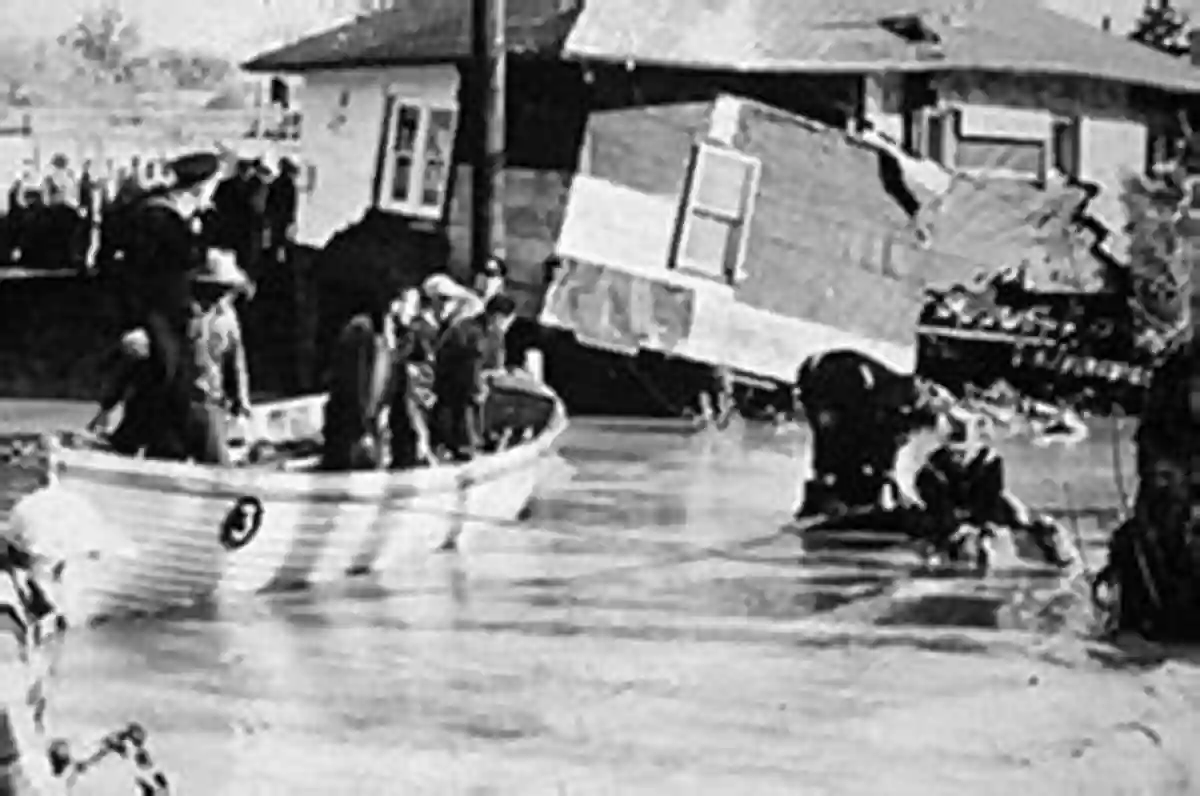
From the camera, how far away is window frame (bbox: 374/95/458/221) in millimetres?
2398

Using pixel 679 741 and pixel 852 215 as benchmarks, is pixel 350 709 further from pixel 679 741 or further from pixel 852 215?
pixel 852 215

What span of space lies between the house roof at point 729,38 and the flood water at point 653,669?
1.42 ft

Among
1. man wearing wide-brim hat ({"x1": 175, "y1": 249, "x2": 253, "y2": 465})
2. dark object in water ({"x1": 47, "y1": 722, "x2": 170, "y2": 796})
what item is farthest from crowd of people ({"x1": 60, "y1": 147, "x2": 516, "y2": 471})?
dark object in water ({"x1": 47, "y1": 722, "x2": 170, "y2": 796})

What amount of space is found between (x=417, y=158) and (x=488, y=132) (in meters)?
0.09

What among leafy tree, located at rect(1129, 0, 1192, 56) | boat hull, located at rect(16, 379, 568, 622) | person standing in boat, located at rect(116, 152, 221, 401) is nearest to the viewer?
boat hull, located at rect(16, 379, 568, 622)

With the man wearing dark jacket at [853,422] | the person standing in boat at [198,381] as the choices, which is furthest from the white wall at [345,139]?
the man wearing dark jacket at [853,422]

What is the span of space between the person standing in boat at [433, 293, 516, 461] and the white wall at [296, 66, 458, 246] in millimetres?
181

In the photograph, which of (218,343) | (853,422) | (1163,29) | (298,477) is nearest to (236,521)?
(298,477)

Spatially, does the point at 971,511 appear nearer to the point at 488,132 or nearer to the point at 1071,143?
the point at 1071,143

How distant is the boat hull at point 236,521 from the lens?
2.28m

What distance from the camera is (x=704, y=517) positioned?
8.04ft

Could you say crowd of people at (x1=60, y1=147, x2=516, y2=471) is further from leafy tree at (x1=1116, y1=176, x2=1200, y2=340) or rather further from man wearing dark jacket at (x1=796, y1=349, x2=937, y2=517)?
leafy tree at (x1=1116, y1=176, x2=1200, y2=340)

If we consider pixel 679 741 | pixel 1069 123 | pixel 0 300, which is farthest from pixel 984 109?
pixel 0 300

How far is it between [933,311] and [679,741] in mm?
575
